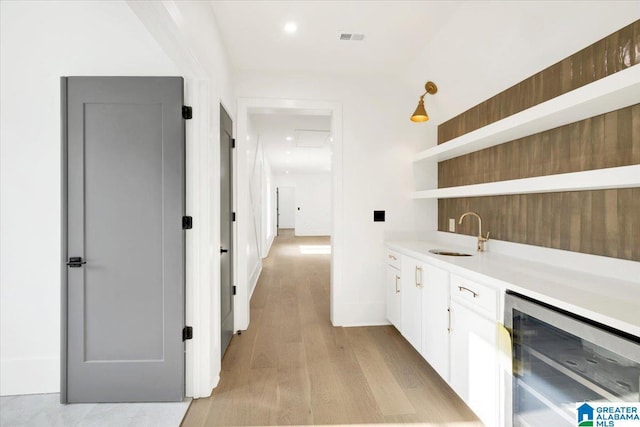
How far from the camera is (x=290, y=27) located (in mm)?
2480

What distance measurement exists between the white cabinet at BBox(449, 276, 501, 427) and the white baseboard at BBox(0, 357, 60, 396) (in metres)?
2.68

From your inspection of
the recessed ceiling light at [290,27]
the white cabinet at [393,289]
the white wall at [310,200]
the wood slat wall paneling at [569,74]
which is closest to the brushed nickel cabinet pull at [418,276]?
the white cabinet at [393,289]

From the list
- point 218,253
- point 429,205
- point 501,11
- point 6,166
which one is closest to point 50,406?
point 218,253

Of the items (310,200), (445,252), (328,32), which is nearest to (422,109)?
(328,32)

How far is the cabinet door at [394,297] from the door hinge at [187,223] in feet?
6.13

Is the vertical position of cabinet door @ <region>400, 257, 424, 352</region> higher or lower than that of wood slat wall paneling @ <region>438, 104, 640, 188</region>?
lower

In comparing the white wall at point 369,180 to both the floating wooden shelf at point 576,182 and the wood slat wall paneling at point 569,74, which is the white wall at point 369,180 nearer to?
the wood slat wall paneling at point 569,74

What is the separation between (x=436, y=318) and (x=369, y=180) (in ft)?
5.33

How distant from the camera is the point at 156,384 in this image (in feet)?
6.79

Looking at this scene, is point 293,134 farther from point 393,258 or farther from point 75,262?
point 75,262

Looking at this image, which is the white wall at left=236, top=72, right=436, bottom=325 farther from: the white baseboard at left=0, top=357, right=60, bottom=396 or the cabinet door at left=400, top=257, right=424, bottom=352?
the white baseboard at left=0, top=357, right=60, bottom=396

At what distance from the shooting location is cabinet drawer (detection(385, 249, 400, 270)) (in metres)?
2.98

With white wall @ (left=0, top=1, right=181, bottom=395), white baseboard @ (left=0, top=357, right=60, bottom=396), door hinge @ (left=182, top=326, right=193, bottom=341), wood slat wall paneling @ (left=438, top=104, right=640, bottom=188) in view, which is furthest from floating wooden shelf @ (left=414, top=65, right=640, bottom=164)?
white baseboard @ (left=0, top=357, right=60, bottom=396)

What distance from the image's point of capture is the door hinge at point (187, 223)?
81.7 inches
